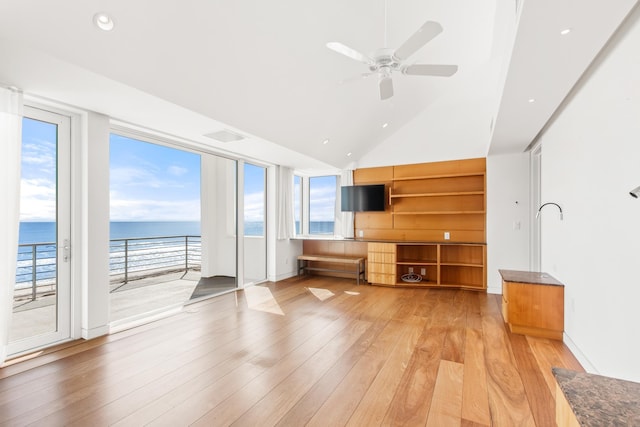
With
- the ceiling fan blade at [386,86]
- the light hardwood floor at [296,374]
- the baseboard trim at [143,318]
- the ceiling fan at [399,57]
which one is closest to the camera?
the light hardwood floor at [296,374]

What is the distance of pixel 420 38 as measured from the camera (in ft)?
6.93

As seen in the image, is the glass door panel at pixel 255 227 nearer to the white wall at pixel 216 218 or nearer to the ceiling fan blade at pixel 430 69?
the white wall at pixel 216 218

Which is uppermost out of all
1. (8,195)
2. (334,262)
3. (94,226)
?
(8,195)

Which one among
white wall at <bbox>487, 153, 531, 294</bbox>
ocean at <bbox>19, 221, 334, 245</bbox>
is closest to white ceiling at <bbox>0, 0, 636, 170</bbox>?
white wall at <bbox>487, 153, 531, 294</bbox>

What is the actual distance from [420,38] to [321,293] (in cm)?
418

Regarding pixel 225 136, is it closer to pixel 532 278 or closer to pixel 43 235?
pixel 43 235

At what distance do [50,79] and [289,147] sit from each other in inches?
114

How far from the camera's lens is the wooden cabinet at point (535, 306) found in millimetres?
3209

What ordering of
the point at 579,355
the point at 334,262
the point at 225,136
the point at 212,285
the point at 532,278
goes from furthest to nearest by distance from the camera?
the point at 334,262
the point at 212,285
the point at 225,136
the point at 532,278
the point at 579,355

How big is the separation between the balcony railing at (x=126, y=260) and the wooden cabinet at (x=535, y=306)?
503cm

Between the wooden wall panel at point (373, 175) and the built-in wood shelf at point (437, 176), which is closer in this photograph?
the built-in wood shelf at point (437, 176)

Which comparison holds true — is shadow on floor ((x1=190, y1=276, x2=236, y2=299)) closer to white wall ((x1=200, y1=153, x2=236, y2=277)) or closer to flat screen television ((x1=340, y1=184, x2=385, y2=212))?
white wall ((x1=200, y1=153, x2=236, y2=277))

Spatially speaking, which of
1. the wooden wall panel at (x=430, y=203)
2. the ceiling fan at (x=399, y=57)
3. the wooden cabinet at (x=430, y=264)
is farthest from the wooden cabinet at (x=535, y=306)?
the ceiling fan at (x=399, y=57)

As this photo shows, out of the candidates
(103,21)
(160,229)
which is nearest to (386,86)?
(103,21)
